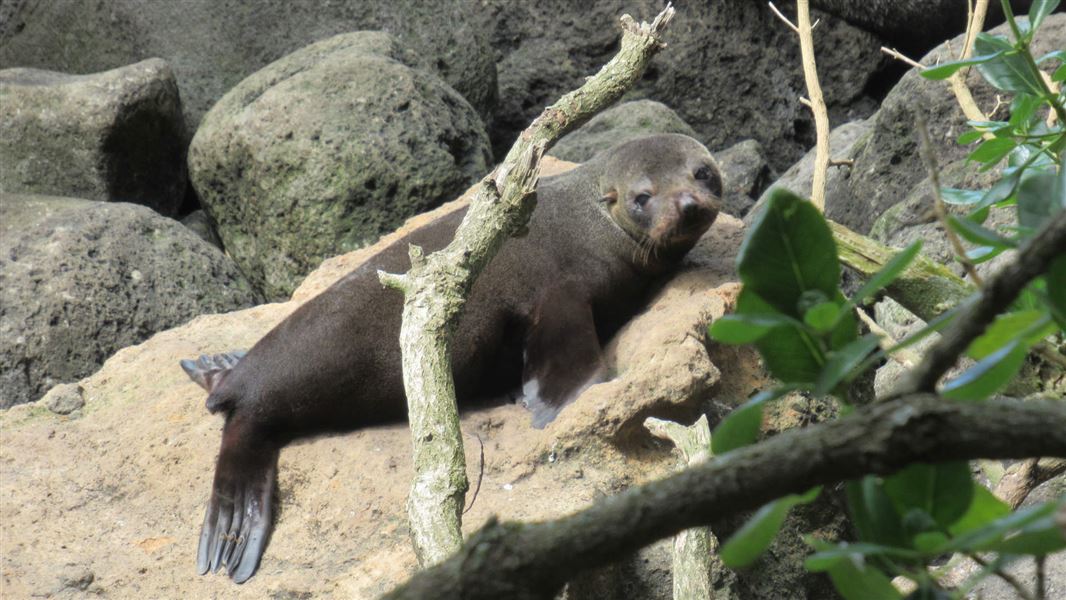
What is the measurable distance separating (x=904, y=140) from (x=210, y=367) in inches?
144

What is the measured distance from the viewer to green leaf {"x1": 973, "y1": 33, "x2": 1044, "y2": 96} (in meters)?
1.89

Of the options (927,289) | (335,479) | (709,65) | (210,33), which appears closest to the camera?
(927,289)

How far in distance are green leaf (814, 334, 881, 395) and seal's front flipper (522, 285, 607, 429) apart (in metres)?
3.53

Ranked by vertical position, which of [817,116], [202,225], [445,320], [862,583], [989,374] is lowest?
[202,225]

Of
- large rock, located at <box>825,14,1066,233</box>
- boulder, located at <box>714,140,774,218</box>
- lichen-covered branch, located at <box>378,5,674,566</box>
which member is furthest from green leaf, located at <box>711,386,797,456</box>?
boulder, located at <box>714,140,774,218</box>

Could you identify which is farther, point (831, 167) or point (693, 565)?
point (831, 167)

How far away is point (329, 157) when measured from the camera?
7098mm

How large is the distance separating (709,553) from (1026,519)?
8.87 ft

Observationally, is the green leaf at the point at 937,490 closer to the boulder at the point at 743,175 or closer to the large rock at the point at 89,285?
the large rock at the point at 89,285

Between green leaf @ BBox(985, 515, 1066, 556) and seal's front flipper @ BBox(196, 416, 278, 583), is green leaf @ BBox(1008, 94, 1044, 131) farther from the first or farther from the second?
seal's front flipper @ BBox(196, 416, 278, 583)

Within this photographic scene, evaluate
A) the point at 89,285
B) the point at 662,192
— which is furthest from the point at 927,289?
the point at 89,285

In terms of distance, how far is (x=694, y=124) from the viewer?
9.18 meters

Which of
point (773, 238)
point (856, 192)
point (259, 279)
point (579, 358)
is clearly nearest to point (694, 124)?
point (856, 192)

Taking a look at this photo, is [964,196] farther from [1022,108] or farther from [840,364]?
[840,364]
